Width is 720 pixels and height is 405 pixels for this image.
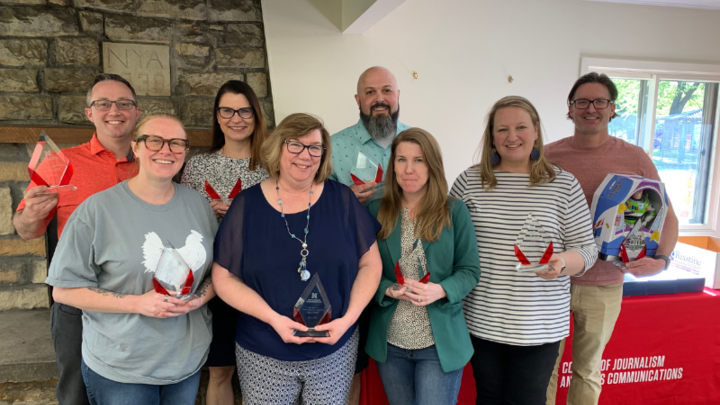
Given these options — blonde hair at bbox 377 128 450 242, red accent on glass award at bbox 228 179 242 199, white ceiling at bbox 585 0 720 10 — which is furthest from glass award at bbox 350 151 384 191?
white ceiling at bbox 585 0 720 10

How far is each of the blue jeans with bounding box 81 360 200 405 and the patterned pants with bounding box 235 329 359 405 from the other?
20 centimetres

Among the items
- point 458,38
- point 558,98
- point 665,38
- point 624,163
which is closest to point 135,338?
point 624,163

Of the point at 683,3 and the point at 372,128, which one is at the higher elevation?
the point at 683,3

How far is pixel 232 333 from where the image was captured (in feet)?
5.94

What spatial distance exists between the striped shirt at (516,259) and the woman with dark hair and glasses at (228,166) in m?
1.00

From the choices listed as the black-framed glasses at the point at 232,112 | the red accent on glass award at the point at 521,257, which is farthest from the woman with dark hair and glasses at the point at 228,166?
the red accent on glass award at the point at 521,257

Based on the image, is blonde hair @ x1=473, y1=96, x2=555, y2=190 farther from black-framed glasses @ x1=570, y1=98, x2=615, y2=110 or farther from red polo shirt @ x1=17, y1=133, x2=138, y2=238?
red polo shirt @ x1=17, y1=133, x2=138, y2=238

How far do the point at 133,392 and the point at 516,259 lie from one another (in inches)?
55.8

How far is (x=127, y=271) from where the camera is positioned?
1304 millimetres

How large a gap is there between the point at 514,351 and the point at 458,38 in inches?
107

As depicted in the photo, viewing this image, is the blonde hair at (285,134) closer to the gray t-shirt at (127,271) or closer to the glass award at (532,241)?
the gray t-shirt at (127,271)

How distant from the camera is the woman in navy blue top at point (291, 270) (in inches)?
54.5

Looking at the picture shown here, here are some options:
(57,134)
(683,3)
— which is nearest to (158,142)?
(57,134)

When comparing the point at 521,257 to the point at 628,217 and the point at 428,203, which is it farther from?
the point at 628,217
